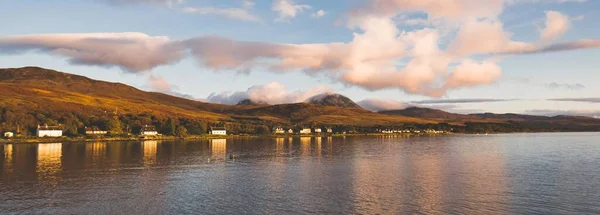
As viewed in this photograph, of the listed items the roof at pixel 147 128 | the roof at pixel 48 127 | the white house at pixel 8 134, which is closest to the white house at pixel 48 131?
the roof at pixel 48 127

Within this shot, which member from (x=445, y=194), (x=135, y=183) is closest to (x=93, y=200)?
(x=135, y=183)

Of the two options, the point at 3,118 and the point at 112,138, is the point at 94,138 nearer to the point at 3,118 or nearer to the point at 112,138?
the point at 112,138

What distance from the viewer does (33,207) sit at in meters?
41.9

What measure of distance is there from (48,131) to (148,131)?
3871cm

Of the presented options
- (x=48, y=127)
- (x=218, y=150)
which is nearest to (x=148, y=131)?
(x=48, y=127)

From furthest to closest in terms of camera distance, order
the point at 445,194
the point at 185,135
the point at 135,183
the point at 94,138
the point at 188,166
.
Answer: the point at 185,135 → the point at 94,138 → the point at 188,166 → the point at 135,183 → the point at 445,194

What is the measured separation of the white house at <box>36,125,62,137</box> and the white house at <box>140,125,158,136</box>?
1242 inches

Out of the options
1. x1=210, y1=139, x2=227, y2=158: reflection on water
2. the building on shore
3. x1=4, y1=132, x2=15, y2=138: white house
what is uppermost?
the building on shore

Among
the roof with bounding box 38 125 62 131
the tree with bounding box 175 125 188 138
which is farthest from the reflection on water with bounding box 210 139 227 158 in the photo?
the roof with bounding box 38 125 62 131

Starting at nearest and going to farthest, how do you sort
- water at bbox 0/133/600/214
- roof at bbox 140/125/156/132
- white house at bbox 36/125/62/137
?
water at bbox 0/133/600/214, white house at bbox 36/125/62/137, roof at bbox 140/125/156/132

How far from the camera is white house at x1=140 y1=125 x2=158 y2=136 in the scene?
189750mm

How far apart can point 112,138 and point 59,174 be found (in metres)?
110

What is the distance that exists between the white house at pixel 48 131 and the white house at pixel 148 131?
31.5 metres

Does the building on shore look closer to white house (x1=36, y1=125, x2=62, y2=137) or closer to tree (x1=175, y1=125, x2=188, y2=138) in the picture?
white house (x1=36, y1=125, x2=62, y2=137)
